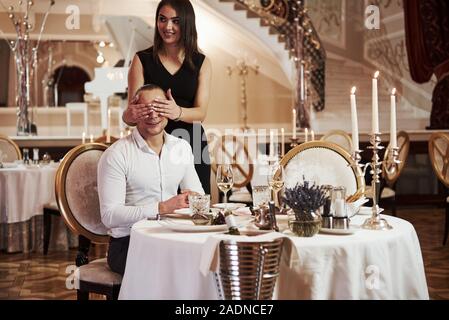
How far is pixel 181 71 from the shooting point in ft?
10.4

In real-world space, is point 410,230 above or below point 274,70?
below

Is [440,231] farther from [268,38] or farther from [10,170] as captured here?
[268,38]

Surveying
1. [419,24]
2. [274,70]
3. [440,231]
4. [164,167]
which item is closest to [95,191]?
[164,167]

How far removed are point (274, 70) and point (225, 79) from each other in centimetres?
92

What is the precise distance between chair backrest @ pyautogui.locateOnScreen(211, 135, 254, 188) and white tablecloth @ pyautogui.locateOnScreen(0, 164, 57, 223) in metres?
1.44

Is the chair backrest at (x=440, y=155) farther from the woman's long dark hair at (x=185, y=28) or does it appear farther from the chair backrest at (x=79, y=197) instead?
the chair backrest at (x=79, y=197)

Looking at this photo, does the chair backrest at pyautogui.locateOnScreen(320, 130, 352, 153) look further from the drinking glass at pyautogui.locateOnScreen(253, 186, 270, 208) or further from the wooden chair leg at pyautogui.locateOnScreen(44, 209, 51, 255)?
the drinking glass at pyautogui.locateOnScreen(253, 186, 270, 208)

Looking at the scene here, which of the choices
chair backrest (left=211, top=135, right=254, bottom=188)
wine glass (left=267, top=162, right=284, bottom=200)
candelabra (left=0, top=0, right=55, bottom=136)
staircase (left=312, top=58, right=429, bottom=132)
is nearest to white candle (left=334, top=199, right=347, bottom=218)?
wine glass (left=267, top=162, right=284, bottom=200)

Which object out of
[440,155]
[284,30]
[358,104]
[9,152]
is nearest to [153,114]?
[440,155]

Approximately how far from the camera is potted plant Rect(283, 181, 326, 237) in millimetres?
2043

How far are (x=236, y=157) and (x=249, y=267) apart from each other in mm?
4261

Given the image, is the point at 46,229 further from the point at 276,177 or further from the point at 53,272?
the point at 276,177

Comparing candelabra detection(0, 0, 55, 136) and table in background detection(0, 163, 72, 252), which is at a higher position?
candelabra detection(0, 0, 55, 136)

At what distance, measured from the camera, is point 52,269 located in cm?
484
